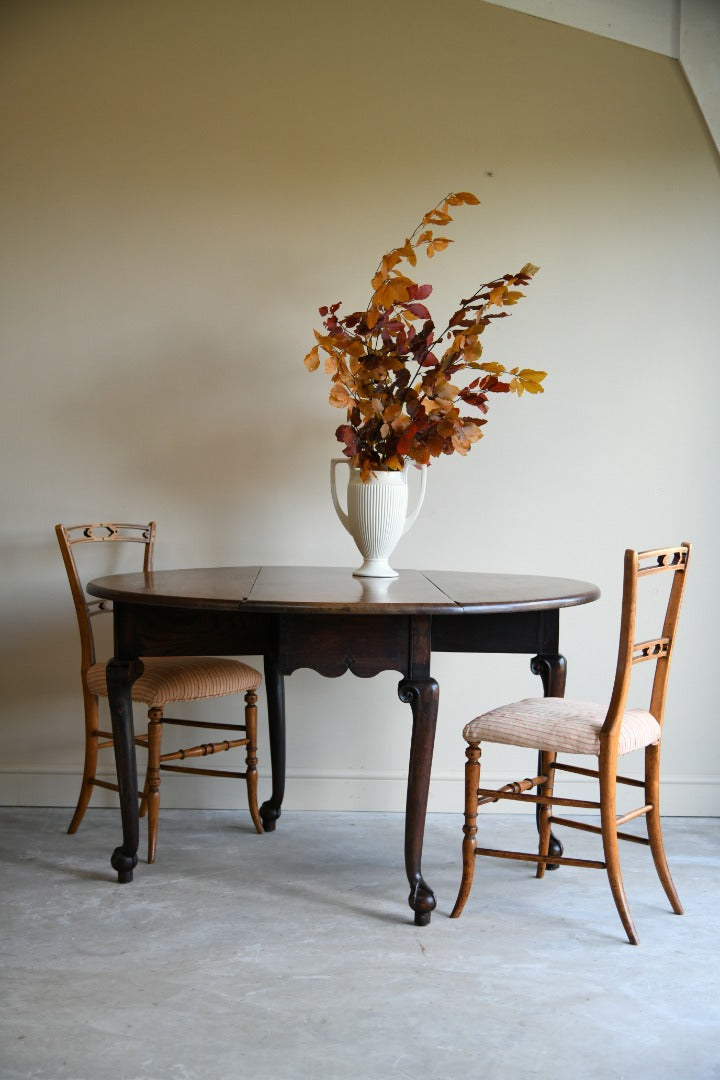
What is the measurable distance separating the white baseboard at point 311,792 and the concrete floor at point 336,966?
0.29 metres

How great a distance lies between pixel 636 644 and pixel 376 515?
0.85 meters

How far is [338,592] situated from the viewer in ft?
8.63

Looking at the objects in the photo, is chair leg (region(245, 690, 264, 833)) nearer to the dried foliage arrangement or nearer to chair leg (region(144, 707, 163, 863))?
chair leg (region(144, 707, 163, 863))

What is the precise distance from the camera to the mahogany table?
2484 mm

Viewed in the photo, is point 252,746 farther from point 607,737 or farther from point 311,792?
point 607,737

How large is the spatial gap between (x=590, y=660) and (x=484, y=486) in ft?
2.37

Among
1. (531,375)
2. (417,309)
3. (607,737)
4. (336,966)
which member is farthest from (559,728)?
(417,309)

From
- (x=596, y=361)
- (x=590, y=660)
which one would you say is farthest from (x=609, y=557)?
(x=596, y=361)

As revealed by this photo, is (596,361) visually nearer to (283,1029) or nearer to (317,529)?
(317,529)

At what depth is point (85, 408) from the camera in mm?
3600

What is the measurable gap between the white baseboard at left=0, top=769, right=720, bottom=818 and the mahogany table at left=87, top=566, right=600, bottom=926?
0.75 metres

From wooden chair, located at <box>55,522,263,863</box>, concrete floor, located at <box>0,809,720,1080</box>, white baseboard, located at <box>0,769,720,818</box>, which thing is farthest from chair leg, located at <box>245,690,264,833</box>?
white baseboard, located at <box>0,769,720,818</box>

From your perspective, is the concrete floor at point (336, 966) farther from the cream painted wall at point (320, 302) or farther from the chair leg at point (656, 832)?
the cream painted wall at point (320, 302)

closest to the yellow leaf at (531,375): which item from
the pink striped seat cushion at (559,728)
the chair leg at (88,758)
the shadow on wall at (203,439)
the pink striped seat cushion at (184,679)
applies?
the shadow on wall at (203,439)
